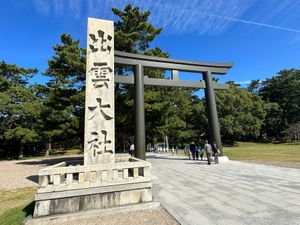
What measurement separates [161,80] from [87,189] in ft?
28.8

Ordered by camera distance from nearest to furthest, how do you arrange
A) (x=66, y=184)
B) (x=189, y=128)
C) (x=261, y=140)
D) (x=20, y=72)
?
(x=66, y=184)
(x=20, y=72)
(x=189, y=128)
(x=261, y=140)

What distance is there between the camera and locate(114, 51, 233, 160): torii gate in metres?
10.4

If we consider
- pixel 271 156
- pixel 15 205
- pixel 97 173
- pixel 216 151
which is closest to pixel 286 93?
pixel 271 156

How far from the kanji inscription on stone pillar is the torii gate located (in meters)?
3.06

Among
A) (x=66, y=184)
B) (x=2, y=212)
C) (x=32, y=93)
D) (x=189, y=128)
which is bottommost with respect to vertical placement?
(x=2, y=212)

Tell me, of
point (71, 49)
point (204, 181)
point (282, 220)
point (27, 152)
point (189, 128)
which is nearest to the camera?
point (282, 220)

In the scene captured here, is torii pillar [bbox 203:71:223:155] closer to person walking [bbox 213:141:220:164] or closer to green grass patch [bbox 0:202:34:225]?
person walking [bbox 213:141:220:164]

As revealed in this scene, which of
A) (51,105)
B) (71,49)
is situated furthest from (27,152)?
(71,49)

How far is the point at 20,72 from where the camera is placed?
86.7 feet

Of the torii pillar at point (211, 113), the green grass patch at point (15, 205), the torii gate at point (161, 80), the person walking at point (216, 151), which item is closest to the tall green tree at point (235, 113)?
the torii gate at point (161, 80)

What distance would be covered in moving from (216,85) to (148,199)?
421 inches

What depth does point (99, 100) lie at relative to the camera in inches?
263

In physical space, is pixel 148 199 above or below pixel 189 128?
below

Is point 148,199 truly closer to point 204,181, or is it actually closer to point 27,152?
point 204,181
